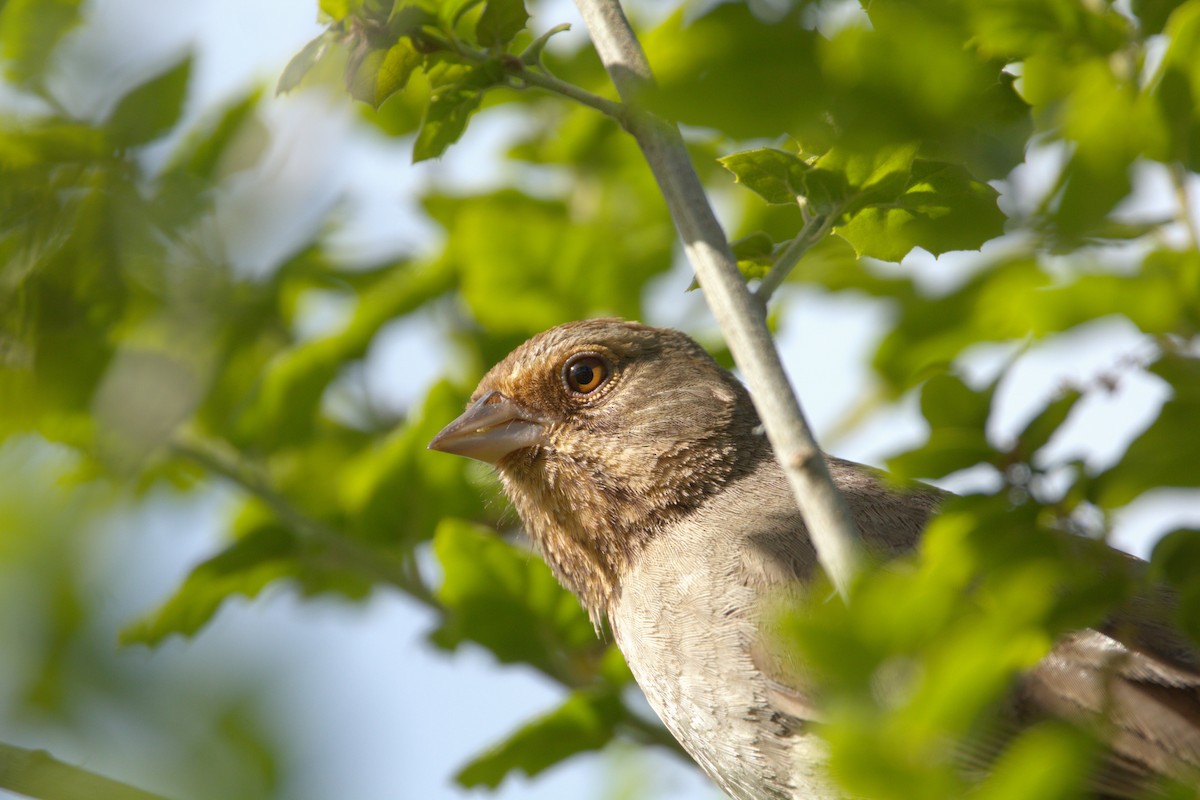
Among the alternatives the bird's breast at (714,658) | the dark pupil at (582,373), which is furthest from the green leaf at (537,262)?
the bird's breast at (714,658)

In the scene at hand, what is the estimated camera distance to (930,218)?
7.22ft

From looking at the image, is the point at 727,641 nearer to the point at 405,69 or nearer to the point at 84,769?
the point at 405,69

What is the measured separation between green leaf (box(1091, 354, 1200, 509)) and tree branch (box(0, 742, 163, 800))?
1.37 metres

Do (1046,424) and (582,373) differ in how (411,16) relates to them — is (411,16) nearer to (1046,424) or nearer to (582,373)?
(1046,424)

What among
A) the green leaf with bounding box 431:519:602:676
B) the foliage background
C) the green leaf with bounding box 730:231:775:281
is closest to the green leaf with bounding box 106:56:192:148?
the foliage background

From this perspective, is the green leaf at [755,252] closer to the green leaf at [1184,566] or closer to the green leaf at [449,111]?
the green leaf at [449,111]

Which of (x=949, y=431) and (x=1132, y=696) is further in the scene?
(x=1132, y=696)

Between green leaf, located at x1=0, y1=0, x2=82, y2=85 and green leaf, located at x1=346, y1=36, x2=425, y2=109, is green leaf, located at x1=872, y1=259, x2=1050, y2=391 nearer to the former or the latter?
green leaf, located at x1=346, y1=36, x2=425, y2=109

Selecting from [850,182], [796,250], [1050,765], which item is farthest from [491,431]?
[1050,765]

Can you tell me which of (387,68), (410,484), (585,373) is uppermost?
(387,68)

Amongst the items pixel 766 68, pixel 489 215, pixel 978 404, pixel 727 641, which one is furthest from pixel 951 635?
pixel 489 215

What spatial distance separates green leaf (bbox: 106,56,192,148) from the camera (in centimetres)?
181

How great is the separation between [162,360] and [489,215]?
319 centimetres

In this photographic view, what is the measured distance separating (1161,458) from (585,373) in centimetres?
321
